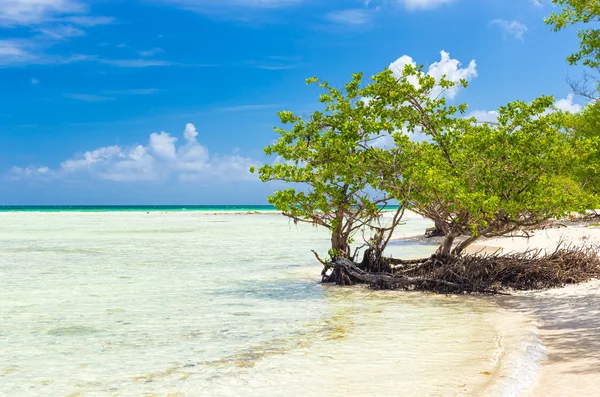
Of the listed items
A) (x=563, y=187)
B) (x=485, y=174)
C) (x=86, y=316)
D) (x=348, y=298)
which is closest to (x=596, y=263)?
(x=563, y=187)

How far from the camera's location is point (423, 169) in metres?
11.7

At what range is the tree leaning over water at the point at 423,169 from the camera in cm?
1154

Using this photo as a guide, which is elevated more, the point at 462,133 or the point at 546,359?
the point at 462,133

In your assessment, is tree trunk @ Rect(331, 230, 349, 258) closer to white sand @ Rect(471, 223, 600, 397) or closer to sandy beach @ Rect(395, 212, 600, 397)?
sandy beach @ Rect(395, 212, 600, 397)

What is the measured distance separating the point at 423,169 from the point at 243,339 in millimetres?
5104

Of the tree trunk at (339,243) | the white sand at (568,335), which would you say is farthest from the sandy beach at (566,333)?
the tree trunk at (339,243)

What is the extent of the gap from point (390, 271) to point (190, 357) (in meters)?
7.44

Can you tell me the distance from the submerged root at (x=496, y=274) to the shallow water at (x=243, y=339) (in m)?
0.57

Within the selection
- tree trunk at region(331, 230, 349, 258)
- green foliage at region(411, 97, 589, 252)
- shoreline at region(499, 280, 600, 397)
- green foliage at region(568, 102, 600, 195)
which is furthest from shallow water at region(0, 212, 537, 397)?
green foliage at region(568, 102, 600, 195)

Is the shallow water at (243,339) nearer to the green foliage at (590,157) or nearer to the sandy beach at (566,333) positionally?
the sandy beach at (566,333)

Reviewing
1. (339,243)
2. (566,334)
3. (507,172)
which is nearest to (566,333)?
(566,334)

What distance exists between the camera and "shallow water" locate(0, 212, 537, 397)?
655cm

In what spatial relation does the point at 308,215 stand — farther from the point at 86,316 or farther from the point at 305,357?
the point at 305,357

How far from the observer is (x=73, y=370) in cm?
727
